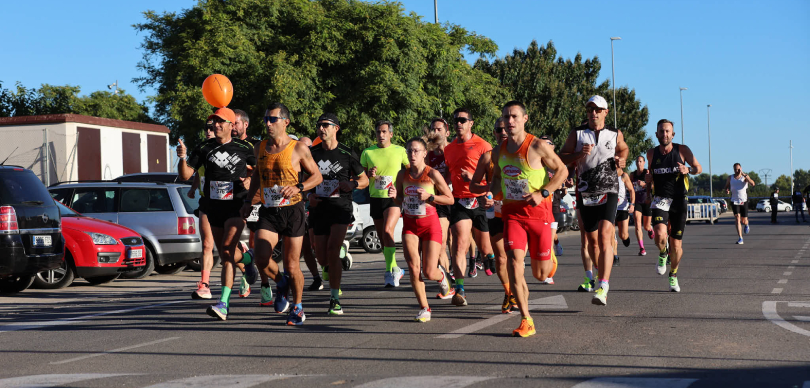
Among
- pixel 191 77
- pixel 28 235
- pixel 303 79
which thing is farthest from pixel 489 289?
pixel 191 77

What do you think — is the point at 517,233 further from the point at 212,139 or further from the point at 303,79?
the point at 303,79

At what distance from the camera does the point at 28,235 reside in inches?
434

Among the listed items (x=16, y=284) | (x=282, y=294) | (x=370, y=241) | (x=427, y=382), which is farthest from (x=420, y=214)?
(x=370, y=241)

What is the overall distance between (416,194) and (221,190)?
202 centimetres

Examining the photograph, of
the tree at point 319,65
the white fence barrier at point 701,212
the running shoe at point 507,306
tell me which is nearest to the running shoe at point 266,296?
the running shoe at point 507,306

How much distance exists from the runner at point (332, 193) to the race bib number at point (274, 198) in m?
0.95

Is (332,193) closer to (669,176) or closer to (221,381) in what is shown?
(221,381)

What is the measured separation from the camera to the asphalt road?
5.55 metres

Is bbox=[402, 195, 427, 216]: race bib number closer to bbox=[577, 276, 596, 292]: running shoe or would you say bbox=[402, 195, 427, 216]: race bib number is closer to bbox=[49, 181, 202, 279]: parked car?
bbox=[577, 276, 596, 292]: running shoe

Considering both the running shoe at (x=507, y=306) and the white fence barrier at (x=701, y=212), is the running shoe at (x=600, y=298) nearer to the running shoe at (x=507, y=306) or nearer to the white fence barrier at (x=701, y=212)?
the running shoe at (x=507, y=306)

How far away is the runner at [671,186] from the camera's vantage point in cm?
1034

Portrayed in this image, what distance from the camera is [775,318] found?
7941 millimetres

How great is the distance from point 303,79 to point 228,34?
3456 millimetres

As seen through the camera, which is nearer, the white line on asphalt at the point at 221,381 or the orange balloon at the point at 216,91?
the white line on asphalt at the point at 221,381
